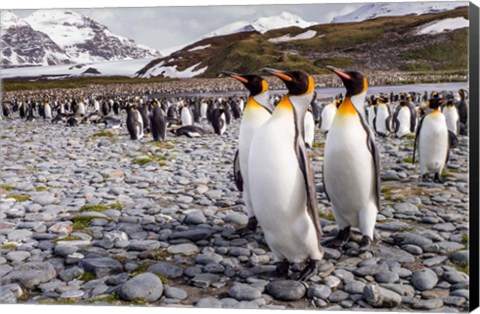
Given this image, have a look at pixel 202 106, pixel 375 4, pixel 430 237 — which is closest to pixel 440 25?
pixel 375 4

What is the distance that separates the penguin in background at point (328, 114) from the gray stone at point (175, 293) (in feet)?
4.07

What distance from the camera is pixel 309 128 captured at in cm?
377

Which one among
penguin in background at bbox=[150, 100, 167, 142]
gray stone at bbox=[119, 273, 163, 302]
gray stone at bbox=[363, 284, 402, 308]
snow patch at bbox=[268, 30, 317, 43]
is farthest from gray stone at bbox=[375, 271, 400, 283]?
penguin in background at bbox=[150, 100, 167, 142]

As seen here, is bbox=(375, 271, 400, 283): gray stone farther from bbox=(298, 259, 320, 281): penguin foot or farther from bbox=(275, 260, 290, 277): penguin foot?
bbox=(275, 260, 290, 277): penguin foot

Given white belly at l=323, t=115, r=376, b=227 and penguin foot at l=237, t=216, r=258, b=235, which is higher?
white belly at l=323, t=115, r=376, b=227

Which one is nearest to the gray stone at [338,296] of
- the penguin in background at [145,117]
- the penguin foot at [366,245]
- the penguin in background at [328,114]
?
the penguin foot at [366,245]

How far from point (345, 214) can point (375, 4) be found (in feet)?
3.98

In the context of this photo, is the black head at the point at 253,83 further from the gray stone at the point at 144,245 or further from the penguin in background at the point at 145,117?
the gray stone at the point at 144,245

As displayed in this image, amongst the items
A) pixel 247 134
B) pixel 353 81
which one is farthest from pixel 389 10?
pixel 247 134

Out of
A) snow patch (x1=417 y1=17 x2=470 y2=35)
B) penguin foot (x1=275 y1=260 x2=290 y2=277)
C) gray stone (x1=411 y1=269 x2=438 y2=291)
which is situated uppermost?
snow patch (x1=417 y1=17 x2=470 y2=35)

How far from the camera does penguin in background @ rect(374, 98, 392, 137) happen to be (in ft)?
12.8

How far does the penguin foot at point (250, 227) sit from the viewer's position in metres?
3.92

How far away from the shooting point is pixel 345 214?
3.72 metres

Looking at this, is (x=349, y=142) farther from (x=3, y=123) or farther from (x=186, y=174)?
(x=3, y=123)
